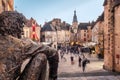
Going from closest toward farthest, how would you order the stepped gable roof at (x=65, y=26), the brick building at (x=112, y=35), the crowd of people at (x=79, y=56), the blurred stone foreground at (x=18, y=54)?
1. the blurred stone foreground at (x=18, y=54)
2. the brick building at (x=112, y=35)
3. the crowd of people at (x=79, y=56)
4. the stepped gable roof at (x=65, y=26)

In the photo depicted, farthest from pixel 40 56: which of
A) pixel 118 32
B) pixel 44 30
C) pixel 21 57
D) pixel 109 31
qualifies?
pixel 44 30

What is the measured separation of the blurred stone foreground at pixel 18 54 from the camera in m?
1.89

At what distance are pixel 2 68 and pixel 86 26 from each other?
125 metres

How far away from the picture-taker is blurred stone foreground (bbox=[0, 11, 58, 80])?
6.19 feet

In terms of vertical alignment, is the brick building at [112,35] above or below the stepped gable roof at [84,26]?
below

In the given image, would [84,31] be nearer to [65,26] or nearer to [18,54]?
[65,26]

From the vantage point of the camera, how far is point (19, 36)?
205cm

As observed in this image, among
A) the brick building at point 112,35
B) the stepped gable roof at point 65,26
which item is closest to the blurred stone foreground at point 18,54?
the brick building at point 112,35

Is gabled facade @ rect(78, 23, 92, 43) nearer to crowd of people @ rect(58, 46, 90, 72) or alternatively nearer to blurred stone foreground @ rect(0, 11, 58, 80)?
crowd of people @ rect(58, 46, 90, 72)

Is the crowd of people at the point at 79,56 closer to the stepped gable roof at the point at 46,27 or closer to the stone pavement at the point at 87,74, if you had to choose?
the stone pavement at the point at 87,74

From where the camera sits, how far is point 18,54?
194 cm

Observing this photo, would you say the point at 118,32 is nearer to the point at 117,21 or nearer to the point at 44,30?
the point at 117,21

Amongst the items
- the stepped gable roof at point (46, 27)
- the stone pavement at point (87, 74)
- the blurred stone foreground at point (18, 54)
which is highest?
the stepped gable roof at point (46, 27)

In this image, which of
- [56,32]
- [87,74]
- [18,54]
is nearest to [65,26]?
[56,32]
